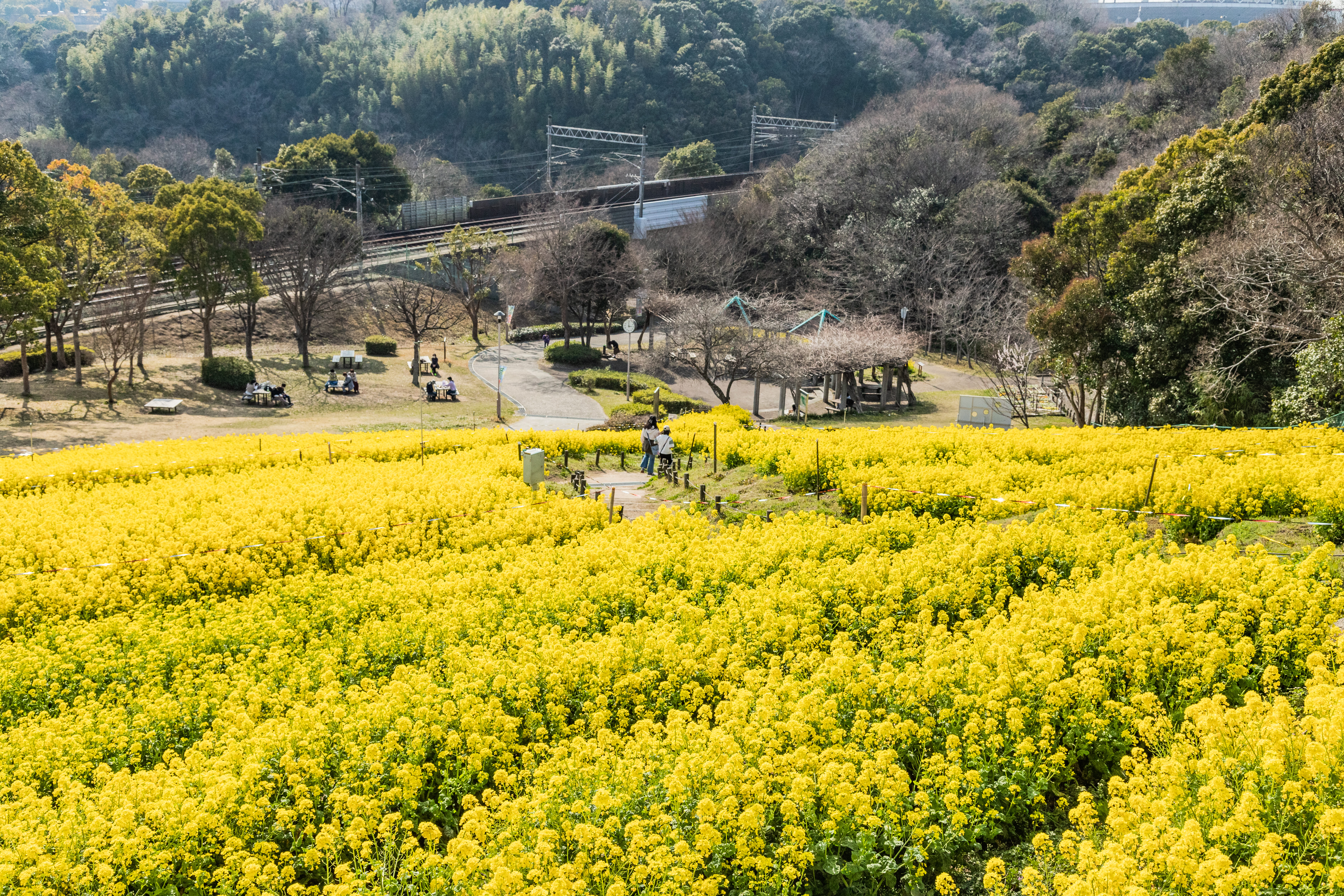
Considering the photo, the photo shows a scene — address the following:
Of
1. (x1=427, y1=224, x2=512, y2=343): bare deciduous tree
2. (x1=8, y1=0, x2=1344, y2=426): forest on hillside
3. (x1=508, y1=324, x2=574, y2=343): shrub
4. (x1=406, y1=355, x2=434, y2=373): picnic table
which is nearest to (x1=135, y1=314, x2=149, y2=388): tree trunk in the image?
(x1=8, y1=0, x2=1344, y2=426): forest on hillside

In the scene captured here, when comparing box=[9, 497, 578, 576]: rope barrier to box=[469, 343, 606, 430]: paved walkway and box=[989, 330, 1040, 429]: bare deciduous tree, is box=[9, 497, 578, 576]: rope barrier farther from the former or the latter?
box=[989, 330, 1040, 429]: bare deciduous tree

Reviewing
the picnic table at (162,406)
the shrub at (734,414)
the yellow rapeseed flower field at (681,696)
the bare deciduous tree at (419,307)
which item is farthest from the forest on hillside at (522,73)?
the yellow rapeseed flower field at (681,696)

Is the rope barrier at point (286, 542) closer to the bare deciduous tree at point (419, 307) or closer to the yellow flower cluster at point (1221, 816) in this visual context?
the yellow flower cluster at point (1221, 816)

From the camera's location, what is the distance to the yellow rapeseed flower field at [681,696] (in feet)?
18.0

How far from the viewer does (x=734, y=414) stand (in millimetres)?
25234

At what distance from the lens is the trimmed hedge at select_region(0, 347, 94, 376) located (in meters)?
31.6

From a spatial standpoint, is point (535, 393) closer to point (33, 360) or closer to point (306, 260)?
point (306, 260)

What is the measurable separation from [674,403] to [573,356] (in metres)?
13.8

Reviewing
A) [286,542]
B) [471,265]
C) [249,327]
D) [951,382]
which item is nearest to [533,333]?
[471,265]

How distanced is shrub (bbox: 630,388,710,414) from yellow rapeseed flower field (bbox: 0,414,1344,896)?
57.8 feet

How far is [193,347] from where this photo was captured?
A: 4181 cm

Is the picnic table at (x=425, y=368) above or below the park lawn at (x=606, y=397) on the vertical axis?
above

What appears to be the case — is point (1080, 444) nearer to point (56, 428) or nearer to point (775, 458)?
point (775, 458)

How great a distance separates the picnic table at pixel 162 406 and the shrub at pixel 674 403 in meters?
15.2
